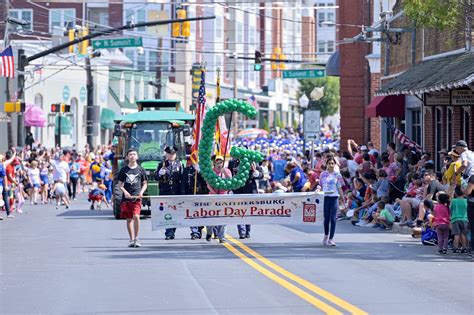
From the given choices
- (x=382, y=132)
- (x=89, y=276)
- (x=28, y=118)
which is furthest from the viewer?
(x=28, y=118)

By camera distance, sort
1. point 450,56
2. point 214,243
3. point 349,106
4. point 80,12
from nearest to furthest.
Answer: point 214,243
point 450,56
point 349,106
point 80,12

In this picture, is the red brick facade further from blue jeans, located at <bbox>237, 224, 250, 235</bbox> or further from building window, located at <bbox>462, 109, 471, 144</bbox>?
blue jeans, located at <bbox>237, 224, 250, 235</bbox>

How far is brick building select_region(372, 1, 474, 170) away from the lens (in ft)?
98.9

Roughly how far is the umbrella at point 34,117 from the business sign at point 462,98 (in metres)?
36.6

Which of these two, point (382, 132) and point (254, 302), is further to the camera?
point (382, 132)

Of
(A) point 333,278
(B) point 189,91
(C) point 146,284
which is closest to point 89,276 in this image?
(C) point 146,284

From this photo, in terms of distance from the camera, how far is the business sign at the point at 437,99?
1262 inches

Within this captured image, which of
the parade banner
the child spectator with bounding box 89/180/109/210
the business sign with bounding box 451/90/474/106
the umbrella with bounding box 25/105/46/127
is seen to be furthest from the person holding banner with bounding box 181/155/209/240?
the umbrella with bounding box 25/105/46/127

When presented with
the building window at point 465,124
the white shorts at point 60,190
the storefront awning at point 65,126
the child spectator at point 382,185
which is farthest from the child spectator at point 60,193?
the storefront awning at point 65,126

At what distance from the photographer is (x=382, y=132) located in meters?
46.1

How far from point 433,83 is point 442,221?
932cm

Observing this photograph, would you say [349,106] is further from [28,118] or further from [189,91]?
[189,91]

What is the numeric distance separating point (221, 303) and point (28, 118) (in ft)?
167

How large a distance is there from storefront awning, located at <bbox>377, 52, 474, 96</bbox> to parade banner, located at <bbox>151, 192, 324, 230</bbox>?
5360 millimetres
